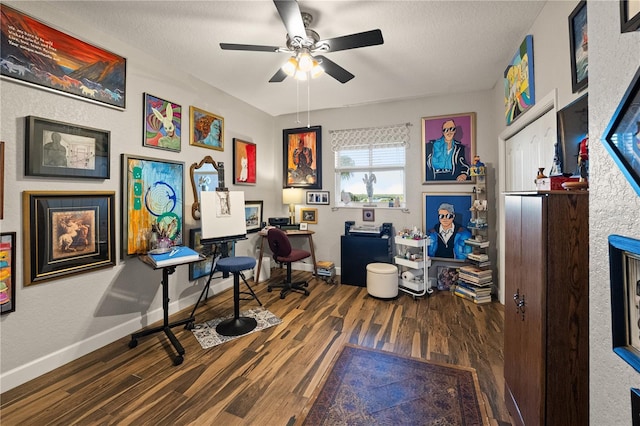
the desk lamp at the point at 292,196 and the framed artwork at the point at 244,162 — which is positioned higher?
the framed artwork at the point at 244,162

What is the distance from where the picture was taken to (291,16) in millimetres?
1729

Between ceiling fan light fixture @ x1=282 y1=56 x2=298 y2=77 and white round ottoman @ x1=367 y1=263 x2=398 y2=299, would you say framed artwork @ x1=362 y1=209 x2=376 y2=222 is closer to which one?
white round ottoman @ x1=367 y1=263 x2=398 y2=299

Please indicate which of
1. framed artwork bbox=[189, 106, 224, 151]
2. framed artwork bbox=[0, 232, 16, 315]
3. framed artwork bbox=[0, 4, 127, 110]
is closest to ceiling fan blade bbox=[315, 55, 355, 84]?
framed artwork bbox=[189, 106, 224, 151]

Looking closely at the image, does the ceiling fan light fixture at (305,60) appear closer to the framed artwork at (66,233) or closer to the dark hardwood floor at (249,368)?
the framed artwork at (66,233)

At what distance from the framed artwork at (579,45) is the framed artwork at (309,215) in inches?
136

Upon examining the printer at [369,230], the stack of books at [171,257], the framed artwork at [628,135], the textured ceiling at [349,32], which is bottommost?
the stack of books at [171,257]

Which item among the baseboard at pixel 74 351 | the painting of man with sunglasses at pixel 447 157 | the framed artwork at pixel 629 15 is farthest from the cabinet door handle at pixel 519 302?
the baseboard at pixel 74 351

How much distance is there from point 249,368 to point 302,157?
132 inches

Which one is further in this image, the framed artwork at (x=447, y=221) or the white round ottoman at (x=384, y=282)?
the framed artwork at (x=447, y=221)

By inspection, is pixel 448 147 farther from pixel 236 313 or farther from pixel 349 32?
pixel 236 313

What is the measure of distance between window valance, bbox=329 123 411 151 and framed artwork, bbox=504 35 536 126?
134cm

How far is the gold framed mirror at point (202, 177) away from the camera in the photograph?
3.08 m

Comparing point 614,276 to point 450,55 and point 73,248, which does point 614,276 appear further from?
point 73,248

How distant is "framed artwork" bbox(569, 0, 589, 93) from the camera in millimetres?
1511
